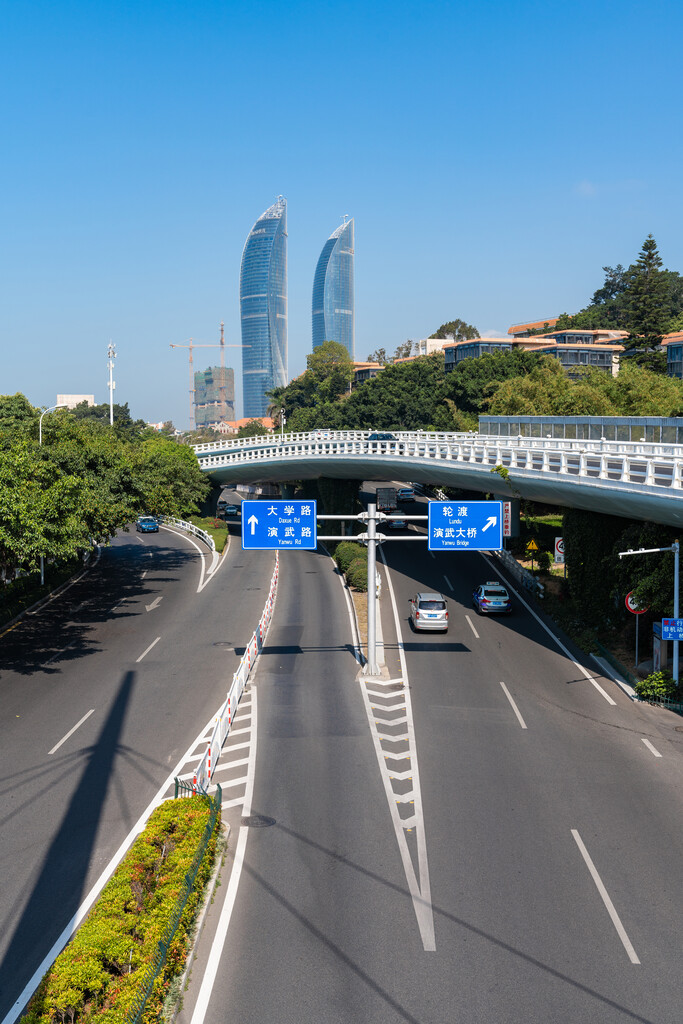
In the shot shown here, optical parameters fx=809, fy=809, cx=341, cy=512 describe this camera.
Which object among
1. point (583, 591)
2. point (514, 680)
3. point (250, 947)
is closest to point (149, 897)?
point (250, 947)

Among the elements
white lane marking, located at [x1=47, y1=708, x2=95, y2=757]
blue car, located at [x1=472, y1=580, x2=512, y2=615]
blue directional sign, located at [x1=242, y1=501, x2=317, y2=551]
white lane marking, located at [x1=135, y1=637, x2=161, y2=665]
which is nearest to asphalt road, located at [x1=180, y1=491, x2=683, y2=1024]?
blue directional sign, located at [x1=242, y1=501, x2=317, y2=551]

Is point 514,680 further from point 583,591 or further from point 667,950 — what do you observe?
point 667,950

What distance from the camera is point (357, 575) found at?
153ft

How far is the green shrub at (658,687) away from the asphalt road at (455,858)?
67 cm

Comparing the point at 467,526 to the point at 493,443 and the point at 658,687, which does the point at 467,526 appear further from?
the point at 493,443

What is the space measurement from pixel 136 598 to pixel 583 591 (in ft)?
78.6

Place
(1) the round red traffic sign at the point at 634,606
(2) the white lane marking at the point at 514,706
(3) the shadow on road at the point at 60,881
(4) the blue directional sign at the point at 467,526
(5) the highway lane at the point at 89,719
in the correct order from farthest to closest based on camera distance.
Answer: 1. (4) the blue directional sign at the point at 467,526
2. (1) the round red traffic sign at the point at 634,606
3. (2) the white lane marking at the point at 514,706
4. (5) the highway lane at the point at 89,719
5. (3) the shadow on road at the point at 60,881

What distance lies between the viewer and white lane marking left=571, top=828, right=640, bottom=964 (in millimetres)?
12906

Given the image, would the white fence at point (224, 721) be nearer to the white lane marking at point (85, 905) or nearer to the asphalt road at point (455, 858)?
the white lane marking at point (85, 905)

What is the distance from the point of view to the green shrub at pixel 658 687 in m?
26.2

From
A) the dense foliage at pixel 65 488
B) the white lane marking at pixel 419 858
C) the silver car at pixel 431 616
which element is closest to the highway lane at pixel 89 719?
the dense foliage at pixel 65 488

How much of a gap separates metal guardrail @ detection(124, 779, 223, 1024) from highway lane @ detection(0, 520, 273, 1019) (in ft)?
7.07

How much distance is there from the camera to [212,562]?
59.1m

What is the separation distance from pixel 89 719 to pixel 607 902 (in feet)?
52.3
